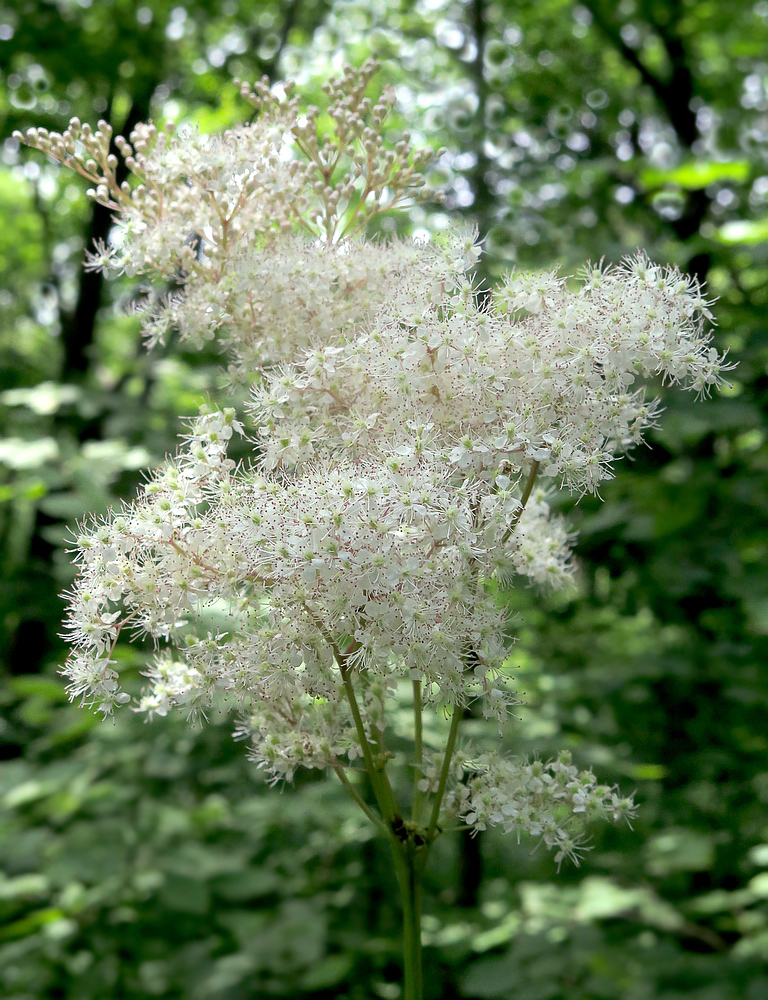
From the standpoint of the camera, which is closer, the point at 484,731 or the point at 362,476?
the point at 362,476

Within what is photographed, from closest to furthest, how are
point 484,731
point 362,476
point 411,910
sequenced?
1. point 362,476
2. point 411,910
3. point 484,731

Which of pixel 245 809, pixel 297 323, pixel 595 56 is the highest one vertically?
pixel 595 56

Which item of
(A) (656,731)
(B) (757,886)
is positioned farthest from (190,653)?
(A) (656,731)

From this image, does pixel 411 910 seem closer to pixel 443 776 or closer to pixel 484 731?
pixel 443 776

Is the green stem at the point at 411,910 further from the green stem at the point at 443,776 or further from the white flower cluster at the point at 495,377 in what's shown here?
the white flower cluster at the point at 495,377

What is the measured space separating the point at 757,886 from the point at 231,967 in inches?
66.2

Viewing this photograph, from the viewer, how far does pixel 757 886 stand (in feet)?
8.69

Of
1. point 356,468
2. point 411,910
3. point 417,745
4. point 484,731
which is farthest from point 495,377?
point 484,731

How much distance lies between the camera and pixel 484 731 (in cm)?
246

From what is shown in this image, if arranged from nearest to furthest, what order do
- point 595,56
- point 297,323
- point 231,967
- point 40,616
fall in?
1. point 297,323
2. point 231,967
3. point 40,616
4. point 595,56

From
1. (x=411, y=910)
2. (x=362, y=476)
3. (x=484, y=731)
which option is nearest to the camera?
(x=362, y=476)

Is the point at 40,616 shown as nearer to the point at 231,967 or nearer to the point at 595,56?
the point at 231,967

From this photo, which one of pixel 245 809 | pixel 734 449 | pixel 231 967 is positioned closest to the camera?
pixel 231 967

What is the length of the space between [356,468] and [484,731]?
66.8 inches
